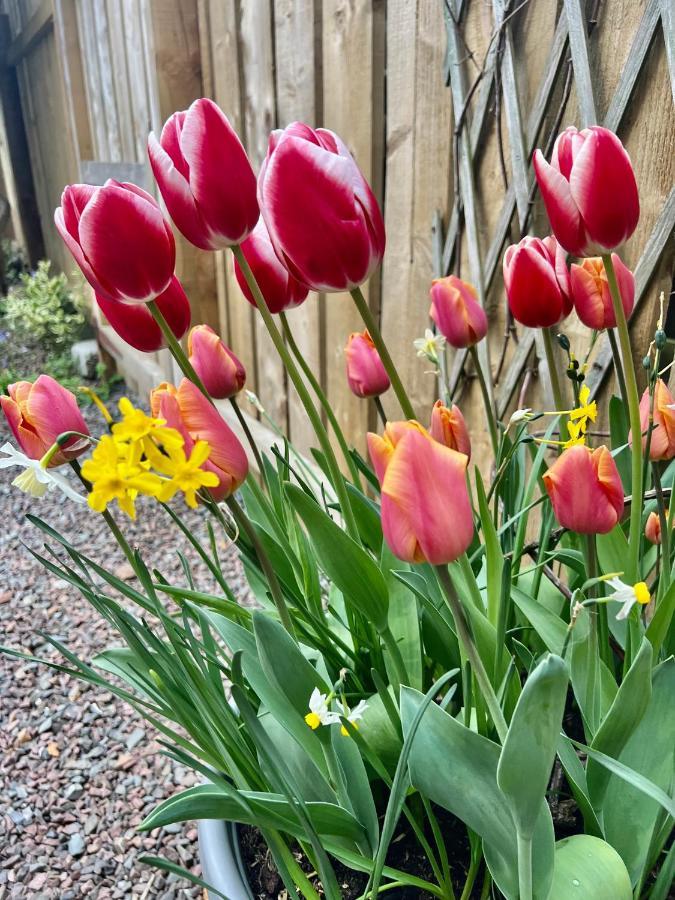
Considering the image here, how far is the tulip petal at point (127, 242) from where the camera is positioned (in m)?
Answer: 0.49

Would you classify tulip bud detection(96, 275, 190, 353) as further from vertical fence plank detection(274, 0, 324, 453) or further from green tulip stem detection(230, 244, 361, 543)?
vertical fence plank detection(274, 0, 324, 453)

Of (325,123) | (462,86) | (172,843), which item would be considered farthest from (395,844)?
(325,123)

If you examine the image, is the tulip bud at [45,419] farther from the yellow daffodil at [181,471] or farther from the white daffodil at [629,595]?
the white daffodil at [629,595]

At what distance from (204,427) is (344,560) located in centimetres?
17

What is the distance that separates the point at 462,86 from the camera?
1.25 meters

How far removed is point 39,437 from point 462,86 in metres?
1.07

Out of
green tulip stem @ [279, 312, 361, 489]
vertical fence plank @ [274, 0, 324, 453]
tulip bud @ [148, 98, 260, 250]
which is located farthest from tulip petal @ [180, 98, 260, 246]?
vertical fence plank @ [274, 0, 324, 453]

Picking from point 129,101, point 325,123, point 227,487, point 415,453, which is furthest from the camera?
point 129,101

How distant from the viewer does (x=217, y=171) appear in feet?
1.67

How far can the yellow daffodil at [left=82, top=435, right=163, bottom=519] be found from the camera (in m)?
0.36

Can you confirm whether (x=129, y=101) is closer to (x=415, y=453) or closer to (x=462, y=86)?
(x=462, y=86)

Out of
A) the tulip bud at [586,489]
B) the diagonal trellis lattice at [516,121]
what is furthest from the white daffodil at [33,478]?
the diagonal trellis lattice at [516,121]

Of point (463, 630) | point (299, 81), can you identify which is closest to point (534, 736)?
point (463, 630)

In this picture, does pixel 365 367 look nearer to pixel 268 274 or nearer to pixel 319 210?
pixel 268 274
